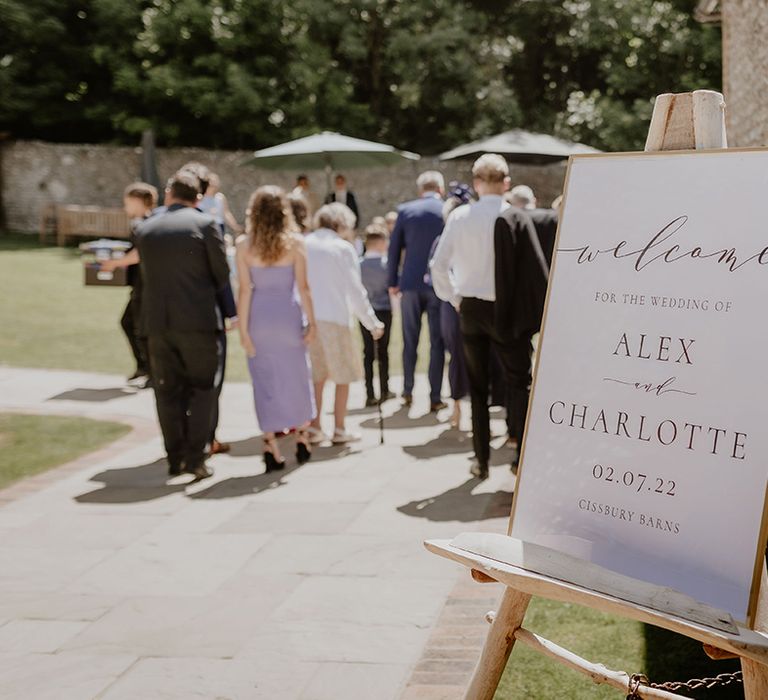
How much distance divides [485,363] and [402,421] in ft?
7.65

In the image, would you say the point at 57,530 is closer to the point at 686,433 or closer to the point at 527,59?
the point at 686,433

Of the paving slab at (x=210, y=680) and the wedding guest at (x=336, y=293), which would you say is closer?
the paving slab at (x=210, y=680)

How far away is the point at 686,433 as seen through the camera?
101 inches

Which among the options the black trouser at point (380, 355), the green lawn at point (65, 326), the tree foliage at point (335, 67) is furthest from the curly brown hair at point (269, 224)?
the tree foliage at point (335, 67)

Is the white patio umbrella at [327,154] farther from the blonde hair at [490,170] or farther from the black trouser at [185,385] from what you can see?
the blonde hair at [490,170]

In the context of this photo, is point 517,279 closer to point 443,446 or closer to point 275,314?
point 275,314

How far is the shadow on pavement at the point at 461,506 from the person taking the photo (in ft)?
18.7

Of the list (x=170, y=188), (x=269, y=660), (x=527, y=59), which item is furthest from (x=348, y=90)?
(x=269, y=660)

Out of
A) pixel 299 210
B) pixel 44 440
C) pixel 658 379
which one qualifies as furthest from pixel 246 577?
pixel 44 440

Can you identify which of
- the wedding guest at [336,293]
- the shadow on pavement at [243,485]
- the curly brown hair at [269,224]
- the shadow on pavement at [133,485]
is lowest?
the shadow on pavement at [133,485]

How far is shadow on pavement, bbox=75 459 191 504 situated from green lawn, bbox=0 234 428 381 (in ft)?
11.1

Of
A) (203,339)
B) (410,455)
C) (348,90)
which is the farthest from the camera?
(348,90)

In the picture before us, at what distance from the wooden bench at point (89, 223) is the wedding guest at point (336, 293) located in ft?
62.5

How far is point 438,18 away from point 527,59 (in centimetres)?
330
